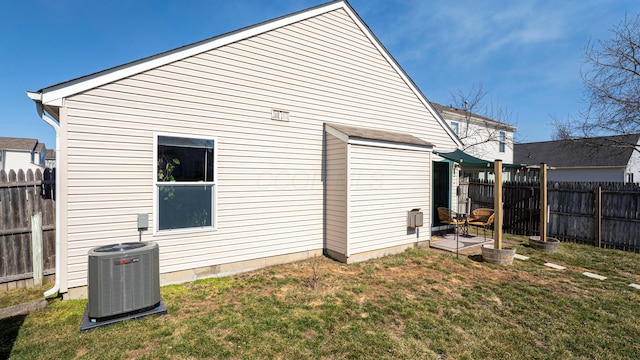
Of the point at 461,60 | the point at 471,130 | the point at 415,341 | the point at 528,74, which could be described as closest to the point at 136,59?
the point at 415,341

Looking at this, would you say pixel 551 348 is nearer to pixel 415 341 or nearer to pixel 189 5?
pixel 415 341

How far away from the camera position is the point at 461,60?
53.5 feet

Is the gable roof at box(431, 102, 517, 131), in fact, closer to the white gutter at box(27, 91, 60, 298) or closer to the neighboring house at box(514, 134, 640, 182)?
the neighboring house at box(514, 134, 640, 182)

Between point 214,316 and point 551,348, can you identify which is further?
point 214,316

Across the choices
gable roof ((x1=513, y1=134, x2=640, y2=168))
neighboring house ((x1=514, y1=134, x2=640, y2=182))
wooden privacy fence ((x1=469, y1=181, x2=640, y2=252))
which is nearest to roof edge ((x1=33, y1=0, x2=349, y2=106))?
wooden privacy fence ((x1=469, y1=181, x2=640, y2=252))

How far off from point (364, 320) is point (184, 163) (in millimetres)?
3948

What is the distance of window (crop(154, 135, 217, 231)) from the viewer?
4797mm

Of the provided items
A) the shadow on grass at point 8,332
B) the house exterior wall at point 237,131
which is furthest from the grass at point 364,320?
the house exterior wall at point 237,131

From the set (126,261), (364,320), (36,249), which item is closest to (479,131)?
(364,320)

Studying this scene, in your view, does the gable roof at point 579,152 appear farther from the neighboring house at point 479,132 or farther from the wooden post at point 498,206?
the wooden post at point 498,206

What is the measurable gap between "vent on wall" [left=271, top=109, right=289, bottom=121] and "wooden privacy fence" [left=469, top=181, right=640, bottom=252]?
29.4 ft

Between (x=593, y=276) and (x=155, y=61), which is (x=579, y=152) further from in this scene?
(x=155, y=61)

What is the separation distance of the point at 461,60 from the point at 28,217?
19259mm

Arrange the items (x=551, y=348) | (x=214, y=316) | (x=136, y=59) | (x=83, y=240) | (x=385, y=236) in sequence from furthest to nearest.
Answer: (x=385, y=236) < (x=136, y=59) < (x=83, y=240) < (x=214, y=316) < (x=551, y=348)
